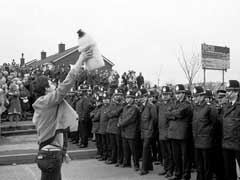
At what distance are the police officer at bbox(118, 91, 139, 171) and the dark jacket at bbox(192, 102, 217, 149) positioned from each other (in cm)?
228

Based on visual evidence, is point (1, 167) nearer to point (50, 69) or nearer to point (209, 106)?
point (209, 106)

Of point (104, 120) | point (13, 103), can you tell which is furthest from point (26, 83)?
point (104, 120)

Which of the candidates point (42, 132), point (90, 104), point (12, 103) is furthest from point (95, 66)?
point (12, 103)

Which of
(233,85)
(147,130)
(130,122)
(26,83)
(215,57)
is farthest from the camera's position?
(215,57)

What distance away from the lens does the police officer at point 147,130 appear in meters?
8.99

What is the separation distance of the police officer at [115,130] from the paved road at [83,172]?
0.38 metres

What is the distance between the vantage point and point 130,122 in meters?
9.55

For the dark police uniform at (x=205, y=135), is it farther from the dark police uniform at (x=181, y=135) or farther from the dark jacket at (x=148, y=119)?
the dark jacket at (x=148, y=119)

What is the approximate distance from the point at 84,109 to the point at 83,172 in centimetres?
390

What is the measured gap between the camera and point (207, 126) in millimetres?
7469

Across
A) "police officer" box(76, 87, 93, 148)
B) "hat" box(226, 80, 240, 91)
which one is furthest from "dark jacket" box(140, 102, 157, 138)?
"police officer" box(76, 87, 93, 148)

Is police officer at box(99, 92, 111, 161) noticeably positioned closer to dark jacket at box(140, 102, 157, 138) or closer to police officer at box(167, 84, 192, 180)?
dark jacket at box(140, 102, 157, 138)

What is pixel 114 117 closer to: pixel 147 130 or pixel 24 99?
pixel 147 130

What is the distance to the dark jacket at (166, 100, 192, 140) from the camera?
26.3 ft
